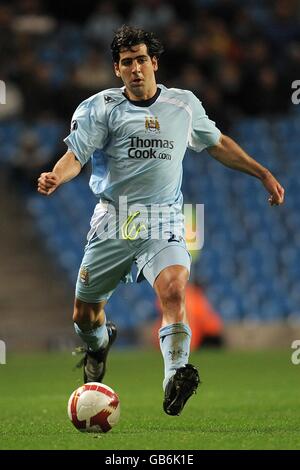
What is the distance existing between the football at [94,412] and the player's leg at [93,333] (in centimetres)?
124

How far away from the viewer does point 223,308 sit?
1778cm

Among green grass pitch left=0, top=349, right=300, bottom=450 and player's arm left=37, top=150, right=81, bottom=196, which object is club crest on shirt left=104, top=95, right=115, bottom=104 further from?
green grass pitch left=0, top=349, right=300, bottom=450

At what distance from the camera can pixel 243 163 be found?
7.76 meters

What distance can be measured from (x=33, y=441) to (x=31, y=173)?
41.8ft

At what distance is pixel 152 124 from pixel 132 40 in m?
0.55

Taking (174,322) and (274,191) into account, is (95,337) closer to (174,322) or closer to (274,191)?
(174,322)

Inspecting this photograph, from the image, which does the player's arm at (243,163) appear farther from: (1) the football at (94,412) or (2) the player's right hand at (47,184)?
(1) the football at (94,412)

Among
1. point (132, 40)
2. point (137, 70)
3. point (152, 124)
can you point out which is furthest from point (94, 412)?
point (132, 40)

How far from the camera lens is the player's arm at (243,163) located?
7645 mm

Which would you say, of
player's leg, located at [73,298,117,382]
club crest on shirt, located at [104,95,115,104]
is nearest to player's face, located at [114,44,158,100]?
club crest on shirt, located at [104,95,115,104]

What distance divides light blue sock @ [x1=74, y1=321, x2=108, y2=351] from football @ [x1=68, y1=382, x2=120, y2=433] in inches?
53.8

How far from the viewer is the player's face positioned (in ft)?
24.1

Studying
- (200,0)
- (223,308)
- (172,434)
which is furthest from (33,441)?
(200,0)

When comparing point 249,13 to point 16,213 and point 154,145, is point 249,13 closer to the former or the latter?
point 16,213
